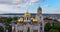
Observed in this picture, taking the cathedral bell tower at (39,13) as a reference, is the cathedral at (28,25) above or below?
below

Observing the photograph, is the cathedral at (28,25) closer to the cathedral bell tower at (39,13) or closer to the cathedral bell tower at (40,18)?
the cathedral bell tower at (40,18)

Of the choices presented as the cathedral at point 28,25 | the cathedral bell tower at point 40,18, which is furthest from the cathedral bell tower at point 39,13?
the cathedral at point 28,25

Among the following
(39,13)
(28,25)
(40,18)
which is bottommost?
(28,25)

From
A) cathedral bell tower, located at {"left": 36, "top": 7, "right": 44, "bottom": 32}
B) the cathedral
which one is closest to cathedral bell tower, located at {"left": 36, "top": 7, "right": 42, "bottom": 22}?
cathedral bell tower, located at {"left": 36, "top": 7, "right": 44, "bottom": 32}

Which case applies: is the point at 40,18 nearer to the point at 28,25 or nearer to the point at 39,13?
the point at 39,13

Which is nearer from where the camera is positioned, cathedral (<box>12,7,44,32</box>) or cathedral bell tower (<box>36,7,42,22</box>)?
cathedral (<box>12,7,44,32</box>)

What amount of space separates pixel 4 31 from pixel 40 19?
145 cm

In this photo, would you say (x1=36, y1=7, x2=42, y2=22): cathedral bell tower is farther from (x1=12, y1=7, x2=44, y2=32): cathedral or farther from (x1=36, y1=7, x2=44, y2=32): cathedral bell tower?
(x1=12, y1=7, x2=44, y2=32): cathedral

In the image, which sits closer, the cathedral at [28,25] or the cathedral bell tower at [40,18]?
the cathedral at [28,25]

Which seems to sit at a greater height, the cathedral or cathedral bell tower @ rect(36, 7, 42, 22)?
cathedral bell tower @ rect(36, 7, 42, 22)

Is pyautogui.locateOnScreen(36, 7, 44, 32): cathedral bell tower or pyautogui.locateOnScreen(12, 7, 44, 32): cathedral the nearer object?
pyautogui.locateOnScreen(12, 7, 44, 32): cathedral

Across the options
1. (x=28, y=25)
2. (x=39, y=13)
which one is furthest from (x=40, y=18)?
(x=28, y=25)

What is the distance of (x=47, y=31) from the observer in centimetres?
789

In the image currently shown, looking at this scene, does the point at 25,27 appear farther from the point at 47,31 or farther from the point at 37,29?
the point at 47,31
